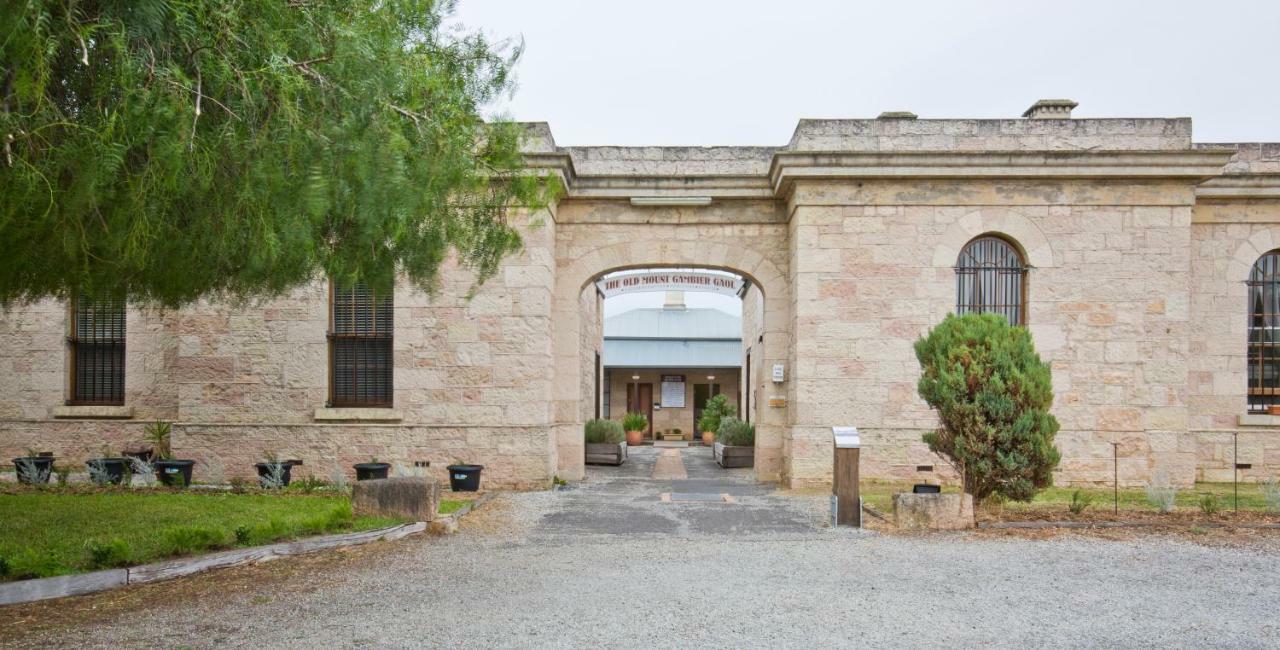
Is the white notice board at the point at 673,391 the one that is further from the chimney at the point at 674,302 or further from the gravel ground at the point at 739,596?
the gravel ground at the point at 739,596

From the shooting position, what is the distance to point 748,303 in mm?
23406

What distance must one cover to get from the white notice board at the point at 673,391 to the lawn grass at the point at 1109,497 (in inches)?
723

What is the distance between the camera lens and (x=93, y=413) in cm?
1297

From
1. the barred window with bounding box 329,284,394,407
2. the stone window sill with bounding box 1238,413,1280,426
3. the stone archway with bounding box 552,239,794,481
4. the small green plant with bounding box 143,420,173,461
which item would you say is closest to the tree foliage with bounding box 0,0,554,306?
the barred window with bounding box 329,284,394,407

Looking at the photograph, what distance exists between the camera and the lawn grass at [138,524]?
19.6ft

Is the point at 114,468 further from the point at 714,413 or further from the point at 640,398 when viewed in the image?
the point at 640,398

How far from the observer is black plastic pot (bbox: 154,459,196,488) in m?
10.7

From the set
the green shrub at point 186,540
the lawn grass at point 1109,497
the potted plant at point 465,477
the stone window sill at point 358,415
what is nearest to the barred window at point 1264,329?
the lawn grass at point 1109,497

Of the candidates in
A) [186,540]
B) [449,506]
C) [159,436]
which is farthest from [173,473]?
[186,540]

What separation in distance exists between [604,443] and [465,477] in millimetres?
5866

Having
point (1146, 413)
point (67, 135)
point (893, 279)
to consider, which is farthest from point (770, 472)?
point (67, 135)

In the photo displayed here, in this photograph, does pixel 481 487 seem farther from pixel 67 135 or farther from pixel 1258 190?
pixel 1258 190

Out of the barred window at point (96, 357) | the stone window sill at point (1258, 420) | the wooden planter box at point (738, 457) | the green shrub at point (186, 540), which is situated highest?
the barred window at point (96, 357)

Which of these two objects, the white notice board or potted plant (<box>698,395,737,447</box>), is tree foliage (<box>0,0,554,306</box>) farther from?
the white notice board
